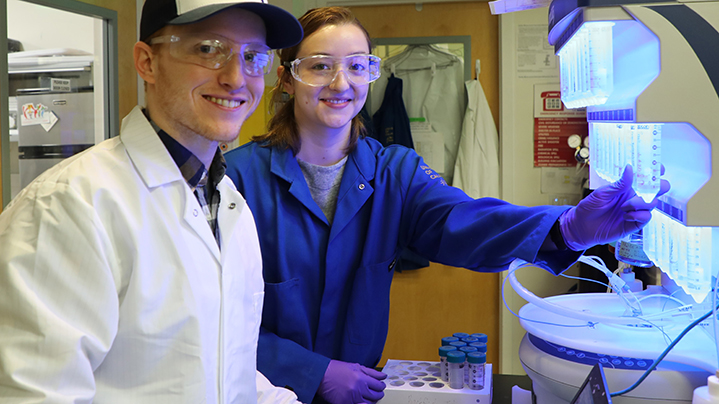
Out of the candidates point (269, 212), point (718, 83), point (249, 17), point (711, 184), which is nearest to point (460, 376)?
point (269, 212)

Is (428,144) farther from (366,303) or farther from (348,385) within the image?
(348,385)

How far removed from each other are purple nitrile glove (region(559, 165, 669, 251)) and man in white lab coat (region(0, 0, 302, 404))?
2.26ft

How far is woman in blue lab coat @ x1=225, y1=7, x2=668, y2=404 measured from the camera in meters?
1.45

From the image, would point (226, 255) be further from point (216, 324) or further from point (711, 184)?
point (711, 184)

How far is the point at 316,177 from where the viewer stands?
166cm

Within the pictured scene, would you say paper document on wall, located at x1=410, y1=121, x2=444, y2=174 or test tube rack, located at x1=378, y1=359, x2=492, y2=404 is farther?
paper document on wall, located at x1=410, y1=121, x2=444, y2=174

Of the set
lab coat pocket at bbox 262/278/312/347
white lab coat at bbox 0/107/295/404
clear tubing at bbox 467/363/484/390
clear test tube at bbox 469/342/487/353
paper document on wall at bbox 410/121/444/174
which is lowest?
clear tubing at bbox 467/363/484/390

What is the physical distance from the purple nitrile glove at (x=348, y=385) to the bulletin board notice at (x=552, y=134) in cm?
259

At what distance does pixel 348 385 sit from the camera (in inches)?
55.2

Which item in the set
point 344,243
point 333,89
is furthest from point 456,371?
point 333,89

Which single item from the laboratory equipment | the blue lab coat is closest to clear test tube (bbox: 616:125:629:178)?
the laboratory equipment

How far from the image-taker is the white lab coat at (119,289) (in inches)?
28.5

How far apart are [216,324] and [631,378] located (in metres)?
0.81

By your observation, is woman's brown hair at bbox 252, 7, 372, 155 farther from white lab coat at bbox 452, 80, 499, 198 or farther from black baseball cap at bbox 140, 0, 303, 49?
white lab coat at bbox 452, 80, 499, 198
